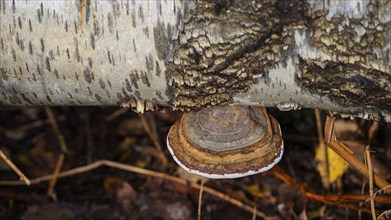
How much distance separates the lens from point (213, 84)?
2.24 metres

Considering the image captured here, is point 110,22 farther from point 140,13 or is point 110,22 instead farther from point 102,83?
point 102,83

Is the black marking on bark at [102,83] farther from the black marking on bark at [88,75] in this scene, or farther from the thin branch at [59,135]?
the thin branch at [59,135]

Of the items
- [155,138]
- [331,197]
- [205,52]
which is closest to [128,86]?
[205,52]

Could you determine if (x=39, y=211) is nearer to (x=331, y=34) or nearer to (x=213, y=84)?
(x=213, y=84)

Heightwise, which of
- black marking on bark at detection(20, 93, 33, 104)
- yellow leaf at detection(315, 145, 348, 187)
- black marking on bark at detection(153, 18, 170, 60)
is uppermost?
black marking on bark at detection(153, 18, 170, 60)

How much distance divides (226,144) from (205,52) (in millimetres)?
558

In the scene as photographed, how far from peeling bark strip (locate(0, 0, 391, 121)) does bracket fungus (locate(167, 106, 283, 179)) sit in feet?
0.54

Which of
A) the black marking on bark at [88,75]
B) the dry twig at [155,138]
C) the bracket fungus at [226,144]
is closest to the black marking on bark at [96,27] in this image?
the black marking on bark at [88,75]

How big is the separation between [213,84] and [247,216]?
1564mm

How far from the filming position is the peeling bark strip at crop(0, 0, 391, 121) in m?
2.01

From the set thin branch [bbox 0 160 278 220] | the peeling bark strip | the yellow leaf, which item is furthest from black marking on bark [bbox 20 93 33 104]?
the yellow leaf

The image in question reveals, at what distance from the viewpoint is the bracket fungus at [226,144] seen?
244 centimetres

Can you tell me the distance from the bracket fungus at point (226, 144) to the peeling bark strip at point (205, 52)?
0.16 meters

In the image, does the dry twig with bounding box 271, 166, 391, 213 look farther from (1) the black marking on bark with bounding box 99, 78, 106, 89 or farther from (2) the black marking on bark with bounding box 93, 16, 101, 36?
(2) the black marking on bark with bounding box 93, 16, 101, 36
